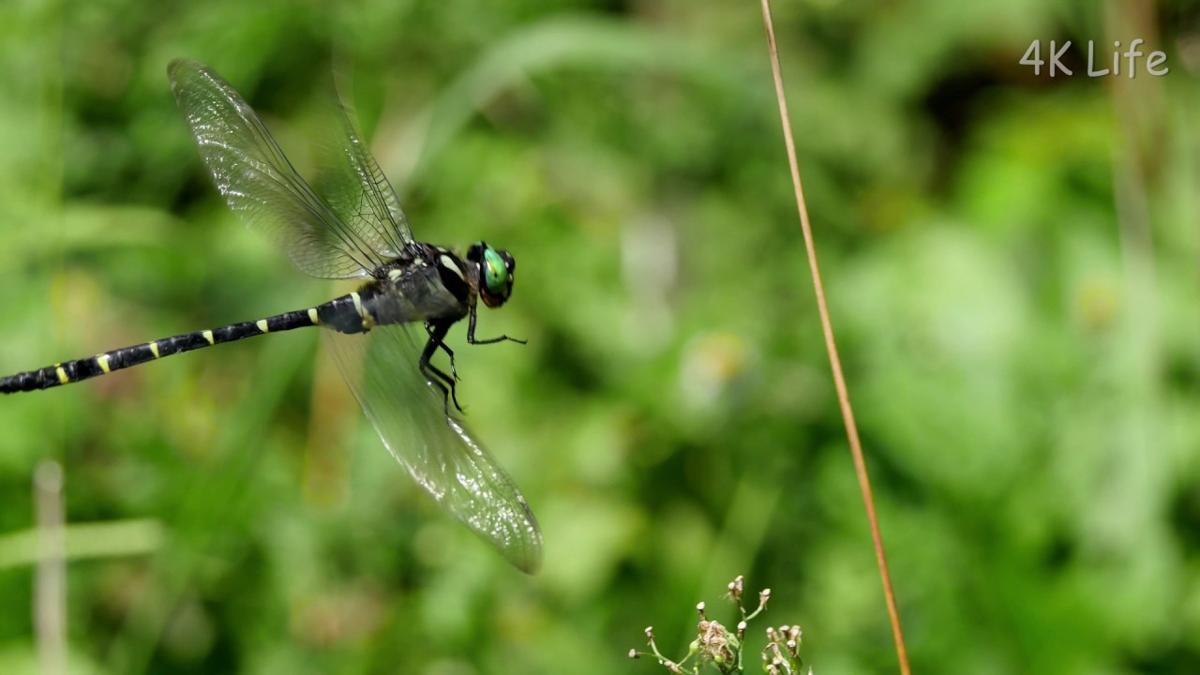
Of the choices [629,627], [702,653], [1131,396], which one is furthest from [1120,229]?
[702,653]

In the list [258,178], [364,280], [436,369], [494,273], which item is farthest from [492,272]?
[258,178]

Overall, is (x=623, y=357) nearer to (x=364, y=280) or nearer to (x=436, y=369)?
(x=364, y=280)

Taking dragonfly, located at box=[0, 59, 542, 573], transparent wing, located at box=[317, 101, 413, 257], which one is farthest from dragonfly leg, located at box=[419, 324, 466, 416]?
transparent wing, located at box=[317, 101, 413, 257]

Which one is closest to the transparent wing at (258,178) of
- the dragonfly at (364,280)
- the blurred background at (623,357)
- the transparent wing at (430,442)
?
the dragonfly at (364,280)

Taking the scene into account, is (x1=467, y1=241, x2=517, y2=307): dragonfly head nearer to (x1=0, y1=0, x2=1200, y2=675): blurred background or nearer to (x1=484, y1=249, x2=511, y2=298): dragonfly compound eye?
(x1=484, y1=249, x2=511, y2=298): dragonfly compound eye

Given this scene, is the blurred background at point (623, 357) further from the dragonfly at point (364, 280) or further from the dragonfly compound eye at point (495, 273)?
the dragonfly compound eye at point (495, 273)

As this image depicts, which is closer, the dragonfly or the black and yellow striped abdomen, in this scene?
the dragonfly

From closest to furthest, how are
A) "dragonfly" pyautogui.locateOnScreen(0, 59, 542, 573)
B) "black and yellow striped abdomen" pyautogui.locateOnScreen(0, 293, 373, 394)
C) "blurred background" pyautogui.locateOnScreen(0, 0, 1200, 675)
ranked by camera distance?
"dragonfly" pyautogui.locateOnScreen(0, 59, 542, 573)
"black and yellow striped abdomen" pyautogui.locateOnScreen(0, 293, 373, 394)
"blurred background" pyautogui.locateOnScreen(0, 0, 1200, 675)

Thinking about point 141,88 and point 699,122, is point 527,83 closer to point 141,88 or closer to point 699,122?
point 699,122
